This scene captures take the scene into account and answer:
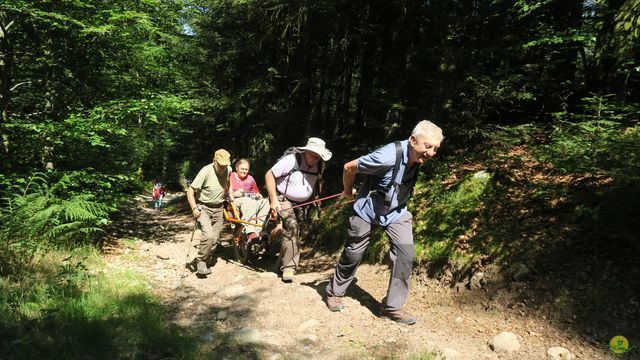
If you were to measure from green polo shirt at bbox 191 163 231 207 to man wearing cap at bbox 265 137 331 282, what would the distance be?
128 centimetres

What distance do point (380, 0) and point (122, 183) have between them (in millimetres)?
7526

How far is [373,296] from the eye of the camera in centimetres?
543

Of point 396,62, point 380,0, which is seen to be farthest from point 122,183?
point 380,0

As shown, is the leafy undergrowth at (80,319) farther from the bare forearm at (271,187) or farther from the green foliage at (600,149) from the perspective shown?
the green foliage at (600,149)

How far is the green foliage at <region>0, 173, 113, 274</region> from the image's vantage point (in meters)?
5.34

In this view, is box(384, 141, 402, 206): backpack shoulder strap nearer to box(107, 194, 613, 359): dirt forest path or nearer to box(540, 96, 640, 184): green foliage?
box(107, 194, 613, 359): dirt forest path

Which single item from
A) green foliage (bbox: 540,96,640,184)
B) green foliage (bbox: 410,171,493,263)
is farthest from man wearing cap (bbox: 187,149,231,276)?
green foliage (bbox: 540,96,640,184)

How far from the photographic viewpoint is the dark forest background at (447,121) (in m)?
4.65

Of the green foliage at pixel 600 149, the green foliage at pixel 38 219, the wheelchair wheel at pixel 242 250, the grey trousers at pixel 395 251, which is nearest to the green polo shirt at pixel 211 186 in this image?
the wheelchair wheel at pixel 242 250

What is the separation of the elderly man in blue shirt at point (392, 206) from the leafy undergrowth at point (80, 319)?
80.3 inches

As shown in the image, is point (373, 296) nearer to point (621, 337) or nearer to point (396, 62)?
point (621, 337)

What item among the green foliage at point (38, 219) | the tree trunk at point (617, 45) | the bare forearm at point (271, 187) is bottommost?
the green foliage at point (38, 219)

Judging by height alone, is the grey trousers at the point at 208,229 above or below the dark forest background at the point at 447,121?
below

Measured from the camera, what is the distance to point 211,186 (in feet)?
22.2
